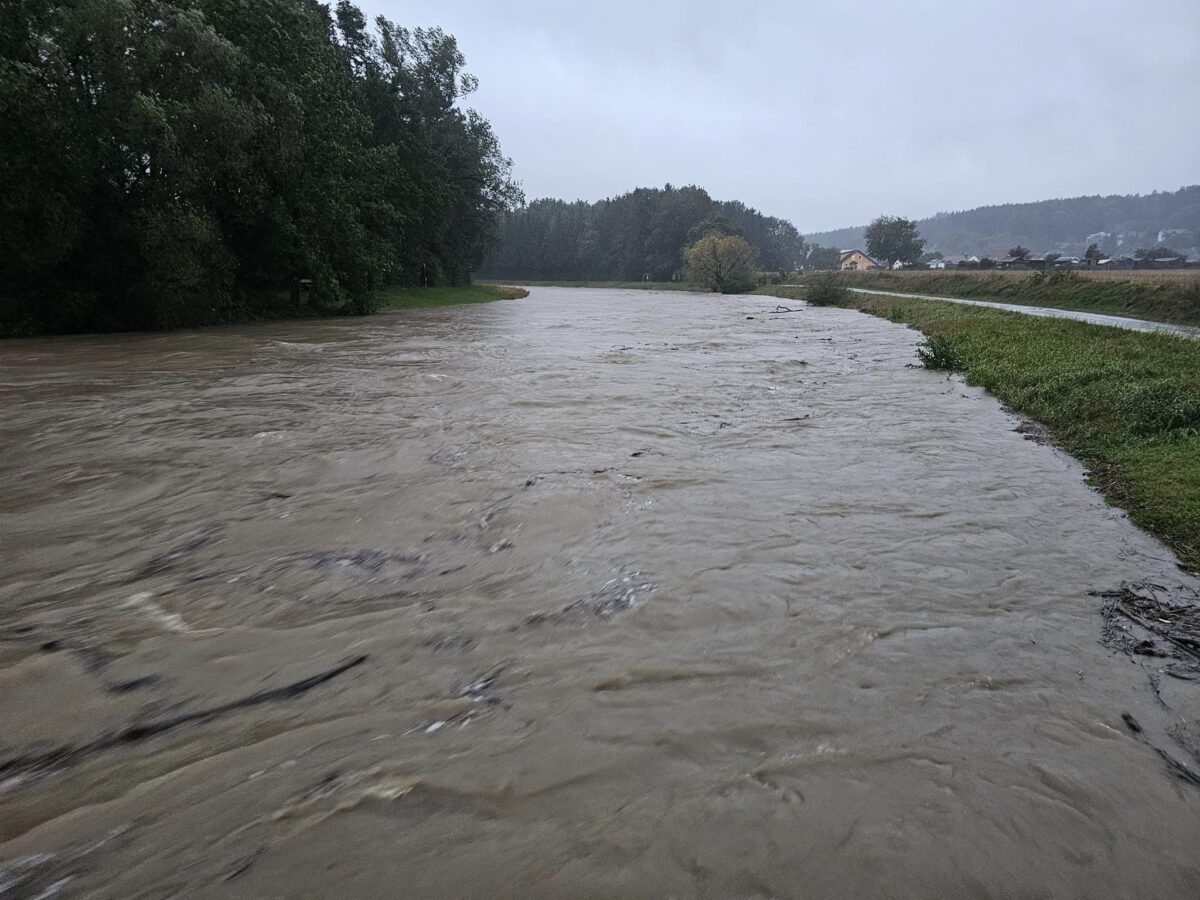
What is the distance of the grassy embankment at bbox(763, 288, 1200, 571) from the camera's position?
6.87 meters

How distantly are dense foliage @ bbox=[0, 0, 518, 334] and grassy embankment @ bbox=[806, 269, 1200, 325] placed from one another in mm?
36563

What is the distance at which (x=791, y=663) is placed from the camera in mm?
4070

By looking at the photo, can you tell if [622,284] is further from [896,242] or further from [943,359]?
[943,359]

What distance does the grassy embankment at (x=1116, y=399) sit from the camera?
687 cm

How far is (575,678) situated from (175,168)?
2668 centimetres

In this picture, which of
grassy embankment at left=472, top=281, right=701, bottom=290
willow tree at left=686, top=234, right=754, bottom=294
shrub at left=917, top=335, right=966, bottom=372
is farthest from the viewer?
grassy embankment at left=472, top=281, right=701, bottom=290

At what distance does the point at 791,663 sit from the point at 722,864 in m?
1.56

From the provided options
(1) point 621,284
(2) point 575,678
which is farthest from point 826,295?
(1) point 621,284

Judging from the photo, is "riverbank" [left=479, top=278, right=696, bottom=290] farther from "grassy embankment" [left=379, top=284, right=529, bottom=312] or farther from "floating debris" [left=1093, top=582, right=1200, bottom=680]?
"floating debris" [left=1093, top=582, right=1200, bottom=680]

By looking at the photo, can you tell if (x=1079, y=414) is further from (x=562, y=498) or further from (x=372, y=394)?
(x=372, y=394)

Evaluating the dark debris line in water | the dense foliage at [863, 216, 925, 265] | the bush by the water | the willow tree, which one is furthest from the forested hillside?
the dark debris line in water

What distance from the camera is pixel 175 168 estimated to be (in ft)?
77.5

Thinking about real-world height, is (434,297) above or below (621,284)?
above

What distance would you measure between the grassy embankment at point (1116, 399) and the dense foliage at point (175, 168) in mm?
24746
